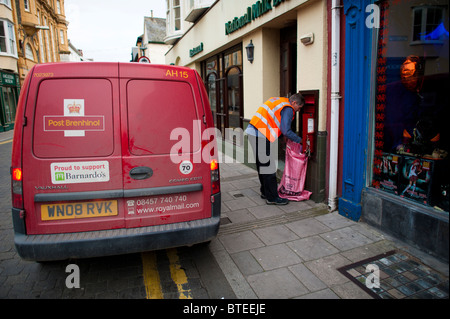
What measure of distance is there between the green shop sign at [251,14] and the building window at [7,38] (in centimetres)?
1751

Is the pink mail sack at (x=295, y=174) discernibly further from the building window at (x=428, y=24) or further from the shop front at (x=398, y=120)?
the building window at (x=428, y=24)

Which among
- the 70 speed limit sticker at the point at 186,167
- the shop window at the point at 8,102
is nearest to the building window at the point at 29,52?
the shop window at the point at 8,102

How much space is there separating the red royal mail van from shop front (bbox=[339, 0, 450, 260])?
2367mm

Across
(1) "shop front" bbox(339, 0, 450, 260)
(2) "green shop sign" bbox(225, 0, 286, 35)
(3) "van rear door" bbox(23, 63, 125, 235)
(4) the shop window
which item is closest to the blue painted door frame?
(1) "shop front" bbox(339, 0, 450, 260)

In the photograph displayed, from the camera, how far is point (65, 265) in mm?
3494

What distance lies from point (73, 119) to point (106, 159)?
1.55ft

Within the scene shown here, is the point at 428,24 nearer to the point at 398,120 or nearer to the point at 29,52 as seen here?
the point at 398,120

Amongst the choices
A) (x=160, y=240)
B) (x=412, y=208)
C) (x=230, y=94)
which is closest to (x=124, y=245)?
(x=160, y=240)

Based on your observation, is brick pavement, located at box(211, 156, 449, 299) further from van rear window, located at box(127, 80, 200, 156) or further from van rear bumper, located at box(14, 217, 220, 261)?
van rear window, located at box(127, 80, 200, 156)

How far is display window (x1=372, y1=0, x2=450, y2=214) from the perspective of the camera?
3424mm

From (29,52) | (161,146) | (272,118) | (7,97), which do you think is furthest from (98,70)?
(29,52)

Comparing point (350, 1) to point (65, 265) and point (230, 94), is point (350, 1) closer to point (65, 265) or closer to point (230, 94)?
point (65, 265)

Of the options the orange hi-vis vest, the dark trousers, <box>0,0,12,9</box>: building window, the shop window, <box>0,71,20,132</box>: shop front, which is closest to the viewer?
the orange hi-vis vest
